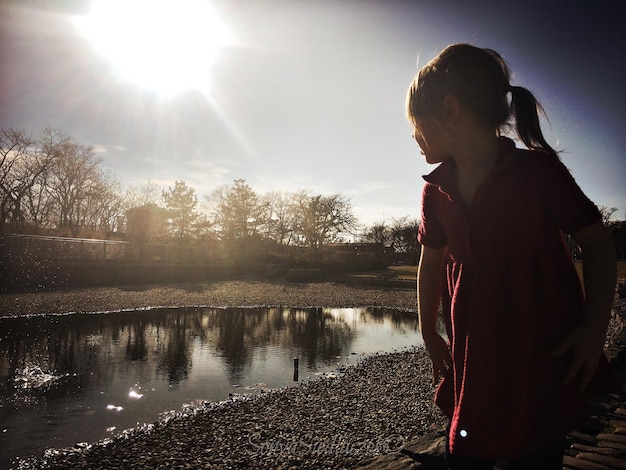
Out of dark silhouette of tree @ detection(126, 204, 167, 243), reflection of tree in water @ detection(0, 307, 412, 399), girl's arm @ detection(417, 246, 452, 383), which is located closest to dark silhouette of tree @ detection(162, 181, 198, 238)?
dark silhouette of tree @ detection(126, 204, 167, 243)

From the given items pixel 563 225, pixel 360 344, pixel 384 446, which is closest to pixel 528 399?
pixel 563 225

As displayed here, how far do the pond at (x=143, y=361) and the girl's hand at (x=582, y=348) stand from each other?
774cm

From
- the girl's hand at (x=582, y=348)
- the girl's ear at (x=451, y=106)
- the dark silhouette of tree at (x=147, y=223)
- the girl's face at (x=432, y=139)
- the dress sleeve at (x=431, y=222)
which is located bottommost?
the girl's hand at (x=582, y=348)

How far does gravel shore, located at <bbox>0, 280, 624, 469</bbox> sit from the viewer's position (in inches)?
230

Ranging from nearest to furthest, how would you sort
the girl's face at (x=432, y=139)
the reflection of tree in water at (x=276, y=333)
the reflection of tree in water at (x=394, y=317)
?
the girl's face at (x=432, y=139)
the reflection of tree in water at (x=276, y=333)
the reflection of tree in water at (x=394, y=317)

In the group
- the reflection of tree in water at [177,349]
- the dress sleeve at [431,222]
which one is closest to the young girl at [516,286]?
the dress sleeve at [431,222]

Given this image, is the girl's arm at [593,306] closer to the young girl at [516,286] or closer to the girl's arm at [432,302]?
the young girl at [516,286]

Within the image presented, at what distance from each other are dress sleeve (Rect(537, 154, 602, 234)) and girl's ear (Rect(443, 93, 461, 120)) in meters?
0.31

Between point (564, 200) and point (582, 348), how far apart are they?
1.42 ft

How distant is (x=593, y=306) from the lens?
3.88 ft

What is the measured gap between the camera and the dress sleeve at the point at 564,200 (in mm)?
1143

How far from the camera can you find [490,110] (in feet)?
4.38

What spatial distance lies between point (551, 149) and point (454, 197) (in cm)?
35

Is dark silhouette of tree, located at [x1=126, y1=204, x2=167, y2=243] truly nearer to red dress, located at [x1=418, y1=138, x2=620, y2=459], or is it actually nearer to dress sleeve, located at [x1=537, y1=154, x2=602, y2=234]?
red dress, located at [x1=418, y1=138, x2=620, y2=459]
